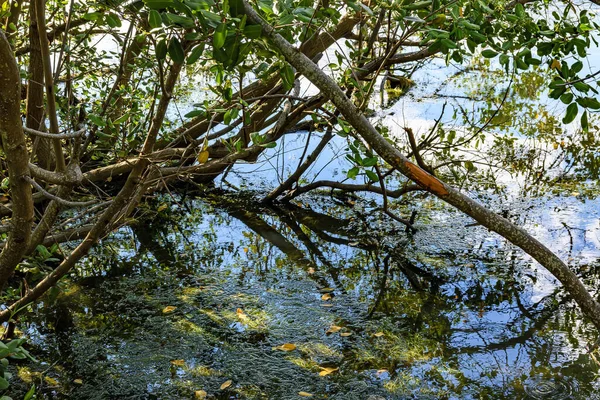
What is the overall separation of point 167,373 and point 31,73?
1.85 metres

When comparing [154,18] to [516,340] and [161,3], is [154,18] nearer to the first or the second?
[161,3]

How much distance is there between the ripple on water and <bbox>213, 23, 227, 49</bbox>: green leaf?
8.97 feet

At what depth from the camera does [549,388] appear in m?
3.54

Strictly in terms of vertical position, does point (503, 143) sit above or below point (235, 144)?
above

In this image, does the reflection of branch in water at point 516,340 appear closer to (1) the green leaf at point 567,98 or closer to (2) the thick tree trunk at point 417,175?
(2) the thick tree trunk at point 417,175

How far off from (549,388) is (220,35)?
286 centimetres

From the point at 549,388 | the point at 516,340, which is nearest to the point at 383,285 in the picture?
the point at 516,340

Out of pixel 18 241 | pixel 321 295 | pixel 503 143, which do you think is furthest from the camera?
pixel 503 143

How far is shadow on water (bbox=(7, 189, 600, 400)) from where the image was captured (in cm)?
357

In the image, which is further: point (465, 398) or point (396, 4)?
point (465, 398)

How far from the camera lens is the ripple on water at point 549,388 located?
3.48 metres

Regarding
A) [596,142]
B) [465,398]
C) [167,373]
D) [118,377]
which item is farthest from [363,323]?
[596,142]

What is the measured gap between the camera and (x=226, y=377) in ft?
11.8

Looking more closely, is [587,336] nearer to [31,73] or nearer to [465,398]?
[465,398]
